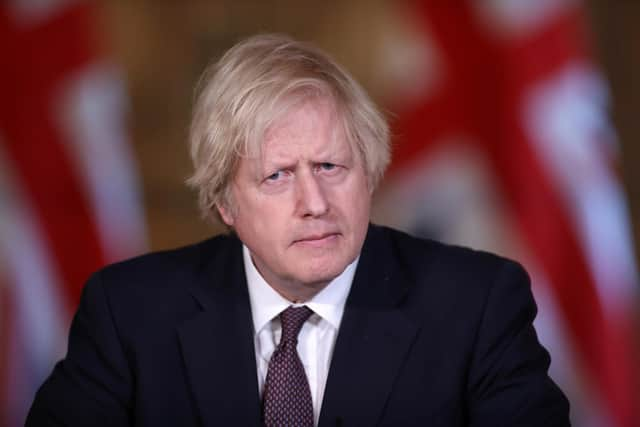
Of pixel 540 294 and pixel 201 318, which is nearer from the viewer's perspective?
pixel 201 318

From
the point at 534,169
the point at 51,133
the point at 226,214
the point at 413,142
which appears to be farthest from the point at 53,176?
the point at 534,169

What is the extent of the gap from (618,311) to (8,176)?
7.71ft

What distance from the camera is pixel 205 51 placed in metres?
3.85

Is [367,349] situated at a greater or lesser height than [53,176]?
lesser

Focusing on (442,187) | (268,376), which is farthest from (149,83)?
(268,376)

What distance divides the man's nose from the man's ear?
0.86 ft

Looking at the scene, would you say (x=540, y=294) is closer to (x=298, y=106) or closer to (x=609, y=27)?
(x=609, y=27)

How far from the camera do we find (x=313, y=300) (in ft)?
7.12

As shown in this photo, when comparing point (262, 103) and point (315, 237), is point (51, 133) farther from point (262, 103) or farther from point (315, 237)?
point (315, 237)

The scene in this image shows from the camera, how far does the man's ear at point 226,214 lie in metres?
2.18

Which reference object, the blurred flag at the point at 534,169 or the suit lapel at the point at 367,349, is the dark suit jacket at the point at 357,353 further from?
the blurred flag at the point at 534,169

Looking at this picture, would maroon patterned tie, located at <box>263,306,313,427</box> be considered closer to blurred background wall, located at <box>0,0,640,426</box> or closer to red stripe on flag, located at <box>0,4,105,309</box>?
blurred background wall, located at <box>0,0,640,426</box>

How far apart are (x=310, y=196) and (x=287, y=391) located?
45 cm

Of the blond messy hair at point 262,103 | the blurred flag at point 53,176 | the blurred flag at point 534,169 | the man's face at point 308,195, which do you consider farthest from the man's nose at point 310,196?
the blurred flag at point 53,176
